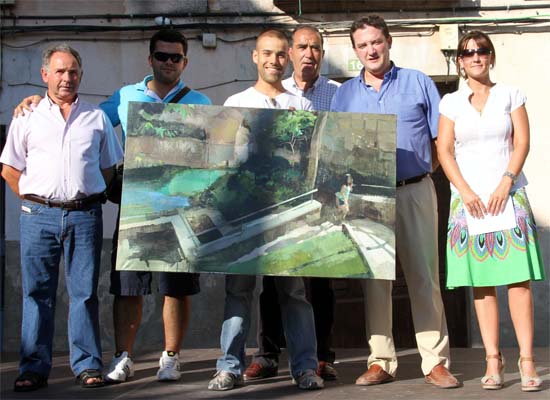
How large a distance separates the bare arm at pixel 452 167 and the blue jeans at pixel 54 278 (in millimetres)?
1956

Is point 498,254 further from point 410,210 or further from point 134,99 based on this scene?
point 134,99

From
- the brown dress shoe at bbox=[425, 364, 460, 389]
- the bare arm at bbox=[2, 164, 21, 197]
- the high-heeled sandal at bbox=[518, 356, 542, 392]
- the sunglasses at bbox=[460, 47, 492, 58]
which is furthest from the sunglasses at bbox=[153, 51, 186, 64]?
the high-heeled sandal at bbox=[518, 356, 542, 392]

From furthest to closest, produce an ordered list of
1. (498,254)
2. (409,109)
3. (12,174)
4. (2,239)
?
(2,239)
(12,174)
(409,109)
(498,254)

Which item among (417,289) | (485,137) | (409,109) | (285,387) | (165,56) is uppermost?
(165,56)

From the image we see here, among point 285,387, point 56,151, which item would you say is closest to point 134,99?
point 56,151

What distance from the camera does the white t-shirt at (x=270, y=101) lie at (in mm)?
5703

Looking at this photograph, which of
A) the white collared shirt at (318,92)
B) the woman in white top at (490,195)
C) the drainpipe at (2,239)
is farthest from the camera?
the drainpipe at (2,239)

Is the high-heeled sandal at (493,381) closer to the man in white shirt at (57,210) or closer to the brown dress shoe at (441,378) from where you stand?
the brown dress shoe at (441,378)

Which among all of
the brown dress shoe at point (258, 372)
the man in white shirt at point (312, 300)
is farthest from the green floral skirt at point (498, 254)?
the brown dress shoe at point (258, 372)

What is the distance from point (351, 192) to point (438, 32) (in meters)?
3.50

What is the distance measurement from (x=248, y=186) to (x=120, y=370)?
55.0 inches

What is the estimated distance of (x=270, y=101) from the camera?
225 inches

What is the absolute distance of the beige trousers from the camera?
5.71 metres

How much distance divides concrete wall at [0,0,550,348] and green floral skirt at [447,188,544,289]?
301 cm
